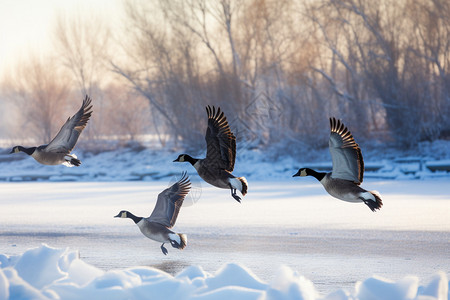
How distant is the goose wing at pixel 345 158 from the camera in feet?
15.5

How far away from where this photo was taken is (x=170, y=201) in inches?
238

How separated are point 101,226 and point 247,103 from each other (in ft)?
65.3

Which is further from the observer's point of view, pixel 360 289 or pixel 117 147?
pixel 117 147

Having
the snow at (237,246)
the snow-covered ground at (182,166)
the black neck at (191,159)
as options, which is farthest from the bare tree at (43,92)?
the black neck at (191,159)

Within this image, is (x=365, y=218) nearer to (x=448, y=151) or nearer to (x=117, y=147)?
(x=448, y=151)

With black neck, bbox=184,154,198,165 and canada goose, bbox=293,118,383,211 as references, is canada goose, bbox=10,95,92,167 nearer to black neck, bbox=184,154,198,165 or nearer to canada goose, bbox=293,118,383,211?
black neck, bbox=184,154,198,165

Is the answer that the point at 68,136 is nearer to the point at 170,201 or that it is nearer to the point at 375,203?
the point at 170,201

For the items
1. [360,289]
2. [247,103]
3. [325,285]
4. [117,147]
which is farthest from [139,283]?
[117,147]

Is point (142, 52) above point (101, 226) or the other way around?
above

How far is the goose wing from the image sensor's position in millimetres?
4734

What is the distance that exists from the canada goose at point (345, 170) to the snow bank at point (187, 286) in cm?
74

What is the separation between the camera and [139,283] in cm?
555

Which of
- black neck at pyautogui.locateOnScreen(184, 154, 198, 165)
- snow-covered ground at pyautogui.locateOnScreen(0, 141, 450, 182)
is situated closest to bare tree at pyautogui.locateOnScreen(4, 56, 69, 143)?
snow-covered ground at pyautogui.locateOnScreen(0, 141, 450, 182)

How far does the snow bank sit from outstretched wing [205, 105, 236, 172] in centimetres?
91
